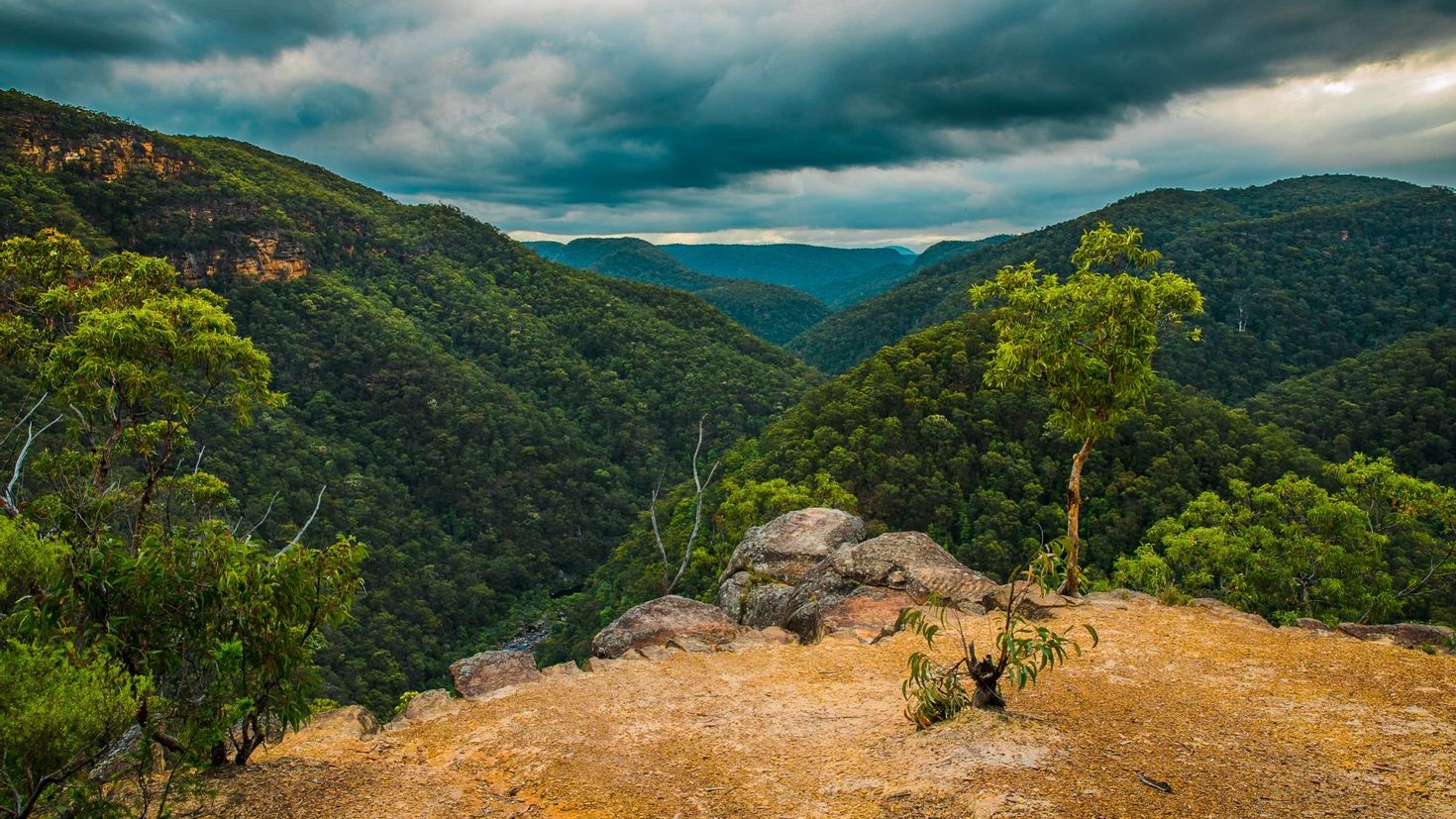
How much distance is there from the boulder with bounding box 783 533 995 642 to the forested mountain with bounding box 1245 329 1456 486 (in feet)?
162

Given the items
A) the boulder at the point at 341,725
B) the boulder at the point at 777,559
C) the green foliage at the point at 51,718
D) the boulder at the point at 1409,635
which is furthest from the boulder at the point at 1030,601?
the green foliage at the point at 51,718

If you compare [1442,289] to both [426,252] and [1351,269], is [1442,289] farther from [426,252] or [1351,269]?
[426,252]

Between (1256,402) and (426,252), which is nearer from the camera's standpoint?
(1256,402)

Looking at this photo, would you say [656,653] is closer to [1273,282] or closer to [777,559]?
[777,559]

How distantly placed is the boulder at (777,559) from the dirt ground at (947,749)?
20.8 feet

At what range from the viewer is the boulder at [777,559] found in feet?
52.0

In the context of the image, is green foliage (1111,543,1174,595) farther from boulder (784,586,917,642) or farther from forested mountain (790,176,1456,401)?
forested mountain (790,176,1456,401)

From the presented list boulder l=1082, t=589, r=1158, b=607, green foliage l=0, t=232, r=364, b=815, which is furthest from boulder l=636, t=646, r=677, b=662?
boulder l=1082, t=589, r=1158, b=607

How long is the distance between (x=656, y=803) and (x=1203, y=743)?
17.5 ft

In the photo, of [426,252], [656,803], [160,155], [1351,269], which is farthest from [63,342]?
[1351,269]

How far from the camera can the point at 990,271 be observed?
14988 centimetres

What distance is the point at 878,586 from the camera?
1379 centimetres

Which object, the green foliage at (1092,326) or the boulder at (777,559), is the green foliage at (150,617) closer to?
the boulder at (777,559)

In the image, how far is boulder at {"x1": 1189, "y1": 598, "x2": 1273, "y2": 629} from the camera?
1019 centimetres
